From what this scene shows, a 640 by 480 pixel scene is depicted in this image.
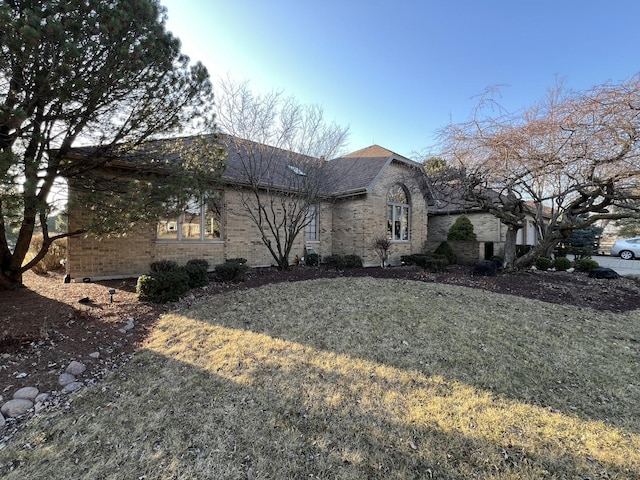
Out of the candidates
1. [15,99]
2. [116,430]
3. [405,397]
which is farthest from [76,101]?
[405,397]

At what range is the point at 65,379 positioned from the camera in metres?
3.59

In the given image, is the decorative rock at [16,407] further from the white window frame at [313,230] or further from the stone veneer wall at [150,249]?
the white window frame at [313,230]

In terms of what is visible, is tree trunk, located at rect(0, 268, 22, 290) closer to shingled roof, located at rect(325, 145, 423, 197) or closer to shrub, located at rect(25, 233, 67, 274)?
shrub, located at rect(25, 233, 67, 274)

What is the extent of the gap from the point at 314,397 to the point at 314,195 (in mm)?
8136

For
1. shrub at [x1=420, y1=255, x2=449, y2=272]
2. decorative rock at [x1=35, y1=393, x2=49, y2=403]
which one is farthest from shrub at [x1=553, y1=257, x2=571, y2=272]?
decorative rock at [x1=35, y1=393, x2=49, y2=403]

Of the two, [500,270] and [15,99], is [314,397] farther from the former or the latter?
[500,270]

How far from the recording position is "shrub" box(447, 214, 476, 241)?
15.8m

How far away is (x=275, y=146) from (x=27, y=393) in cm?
828

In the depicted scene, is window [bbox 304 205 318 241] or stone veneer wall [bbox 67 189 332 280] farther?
window [bbox 304 205 318 241]

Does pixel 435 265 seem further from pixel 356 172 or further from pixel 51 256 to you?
pixel 51 256

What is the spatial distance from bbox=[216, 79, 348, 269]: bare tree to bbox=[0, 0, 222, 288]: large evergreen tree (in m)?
2.23

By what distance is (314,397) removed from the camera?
327cm

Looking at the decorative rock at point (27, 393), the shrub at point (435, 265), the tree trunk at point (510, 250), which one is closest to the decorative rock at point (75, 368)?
the decorative rock at point (27, 393)

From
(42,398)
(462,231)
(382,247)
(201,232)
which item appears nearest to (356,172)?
(382,247)
